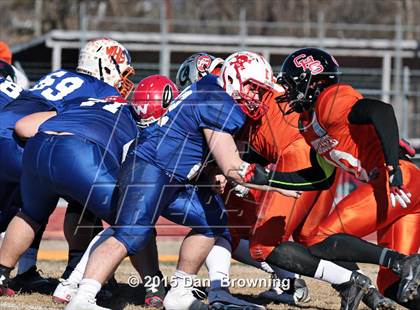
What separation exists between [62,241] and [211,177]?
4938 mm

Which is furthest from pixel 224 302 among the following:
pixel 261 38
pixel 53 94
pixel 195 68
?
pixel 261 38

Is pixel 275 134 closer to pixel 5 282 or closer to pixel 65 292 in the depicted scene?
pixel 65 292

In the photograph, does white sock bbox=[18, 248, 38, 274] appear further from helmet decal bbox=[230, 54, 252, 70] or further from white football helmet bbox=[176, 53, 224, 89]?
helmet decal bbox=[230, 54, 252, 70]

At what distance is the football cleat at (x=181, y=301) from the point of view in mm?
5594

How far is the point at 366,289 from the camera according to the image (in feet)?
18.0

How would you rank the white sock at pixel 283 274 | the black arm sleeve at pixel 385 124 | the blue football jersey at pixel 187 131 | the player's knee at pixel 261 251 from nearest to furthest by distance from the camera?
the black arm sleeve at pixel 385 124 → the blue football jersey at pixel 187 131 → the player's knee at pixel 261 251 → the white sock at pixel 283 274

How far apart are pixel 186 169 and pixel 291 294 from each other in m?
1.54

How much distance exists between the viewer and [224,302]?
5.82 m

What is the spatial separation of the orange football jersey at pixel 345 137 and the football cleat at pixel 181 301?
3.79ft

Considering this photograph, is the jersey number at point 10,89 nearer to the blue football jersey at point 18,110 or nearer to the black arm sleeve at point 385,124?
the blue football jersey at point 18,110

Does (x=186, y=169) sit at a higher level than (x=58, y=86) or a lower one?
lower

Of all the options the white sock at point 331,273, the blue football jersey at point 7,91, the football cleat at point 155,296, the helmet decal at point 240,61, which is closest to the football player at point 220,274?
the football cleat at point 155,296

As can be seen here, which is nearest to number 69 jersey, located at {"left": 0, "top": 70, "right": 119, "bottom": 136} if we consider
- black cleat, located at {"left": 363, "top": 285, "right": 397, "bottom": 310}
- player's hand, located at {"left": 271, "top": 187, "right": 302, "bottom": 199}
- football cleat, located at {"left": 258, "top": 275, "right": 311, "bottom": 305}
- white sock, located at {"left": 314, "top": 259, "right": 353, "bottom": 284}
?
player's hand, located at {"left": 271, "top": 187, "right": 302, "bottom": 199}

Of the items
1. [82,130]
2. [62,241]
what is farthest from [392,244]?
[62,241]
